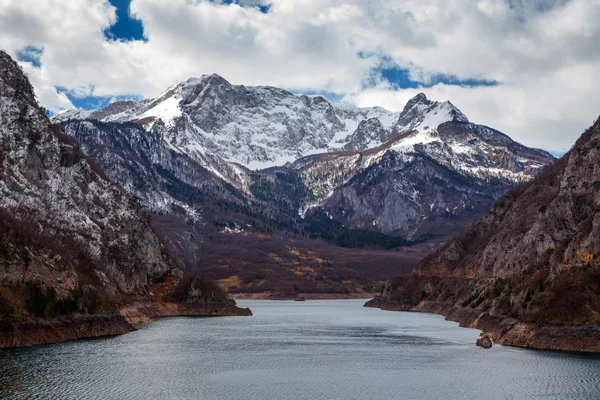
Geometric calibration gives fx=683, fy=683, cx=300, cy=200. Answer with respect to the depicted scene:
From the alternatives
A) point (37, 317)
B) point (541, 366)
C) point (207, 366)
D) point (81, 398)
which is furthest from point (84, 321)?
point (541, 366)

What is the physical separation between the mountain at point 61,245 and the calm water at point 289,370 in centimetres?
529

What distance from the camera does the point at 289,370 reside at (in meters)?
90.3

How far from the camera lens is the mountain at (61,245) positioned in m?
99.2

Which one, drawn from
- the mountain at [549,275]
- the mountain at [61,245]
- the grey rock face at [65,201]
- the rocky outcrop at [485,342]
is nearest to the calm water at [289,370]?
the rocky outcrop at [485,342]

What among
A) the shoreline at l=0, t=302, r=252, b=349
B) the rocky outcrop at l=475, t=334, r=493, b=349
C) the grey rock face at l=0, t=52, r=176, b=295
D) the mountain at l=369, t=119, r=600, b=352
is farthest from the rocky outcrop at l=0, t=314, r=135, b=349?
the mountain at l=369, t=119, r=600, b=352

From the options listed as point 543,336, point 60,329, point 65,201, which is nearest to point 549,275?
point 543,336

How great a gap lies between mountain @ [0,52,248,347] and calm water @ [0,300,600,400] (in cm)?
529

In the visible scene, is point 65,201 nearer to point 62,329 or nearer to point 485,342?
point 62,329

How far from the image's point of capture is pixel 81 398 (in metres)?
67.6

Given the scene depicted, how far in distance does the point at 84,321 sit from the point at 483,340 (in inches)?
2569

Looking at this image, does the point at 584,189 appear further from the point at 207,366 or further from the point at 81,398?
the point at 81,398

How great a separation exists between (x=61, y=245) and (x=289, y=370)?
59.6 metres

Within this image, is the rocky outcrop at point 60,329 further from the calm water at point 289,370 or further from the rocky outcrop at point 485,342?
the rocky outcrop at point 485,342

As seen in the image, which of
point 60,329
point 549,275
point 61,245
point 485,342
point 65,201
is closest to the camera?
point 60,329
